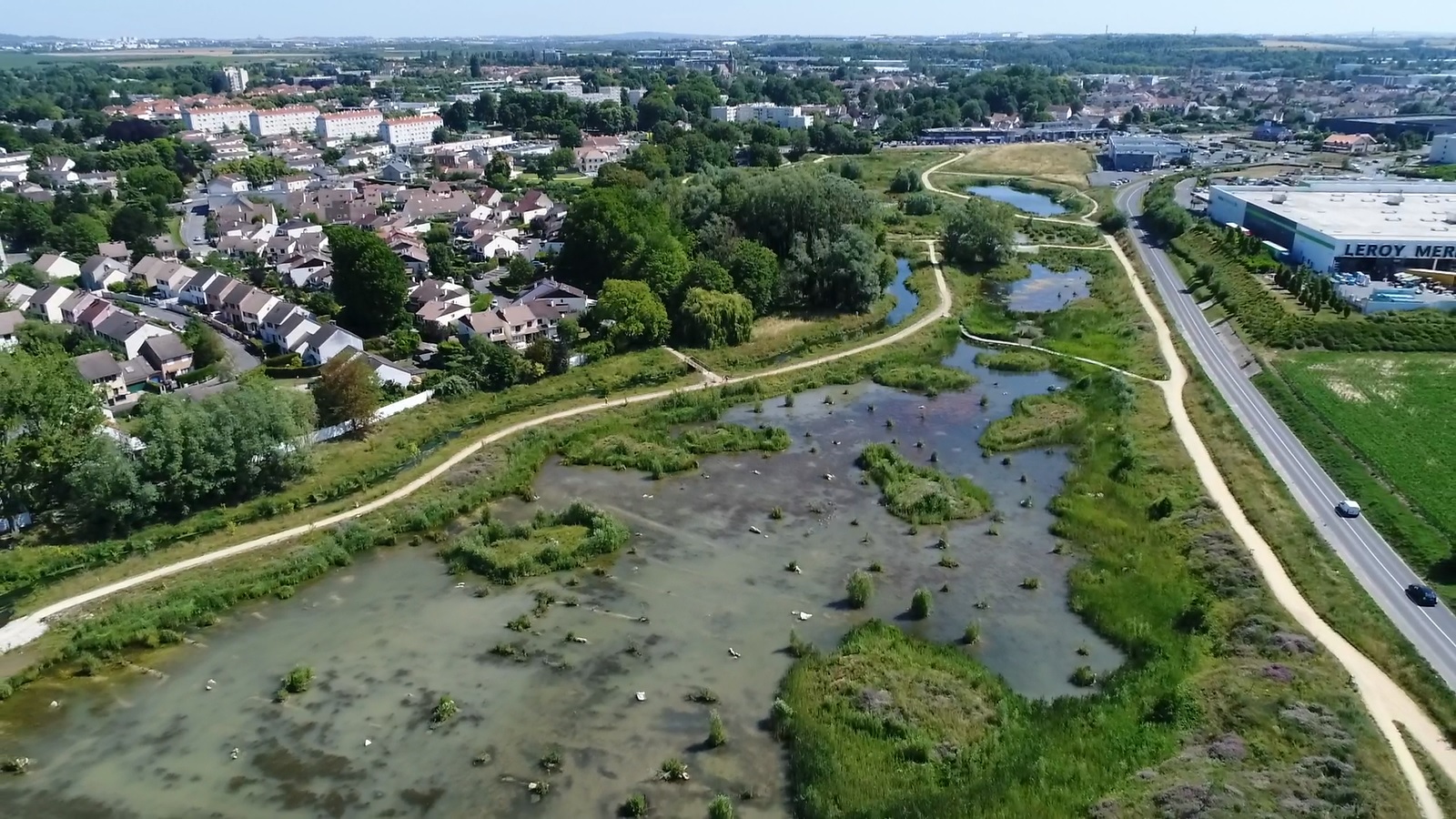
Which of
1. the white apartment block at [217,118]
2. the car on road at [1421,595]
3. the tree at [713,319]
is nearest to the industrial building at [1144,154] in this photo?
the tree at [713,319]

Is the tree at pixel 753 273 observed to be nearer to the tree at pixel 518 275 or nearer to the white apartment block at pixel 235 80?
the tree at pixel 518 275

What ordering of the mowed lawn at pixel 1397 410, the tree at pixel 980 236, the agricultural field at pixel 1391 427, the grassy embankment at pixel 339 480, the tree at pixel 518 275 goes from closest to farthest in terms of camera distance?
the grassy embankment at pixel 339 480 → the agricultural field at pixel 1391 427 → the mowed lawn at pixel 1397 410 → the tree at pixel 518 275 → the tree at pixel 980 236

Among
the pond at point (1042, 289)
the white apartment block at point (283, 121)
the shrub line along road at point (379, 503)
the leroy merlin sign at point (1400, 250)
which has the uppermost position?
the white apartment block at point (283, 121)

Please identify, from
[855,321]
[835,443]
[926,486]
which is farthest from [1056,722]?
[855,321]

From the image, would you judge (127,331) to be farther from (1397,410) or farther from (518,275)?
(1397,410)

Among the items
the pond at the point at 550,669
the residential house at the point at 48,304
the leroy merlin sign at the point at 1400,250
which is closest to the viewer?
the pond at the point at 550,669

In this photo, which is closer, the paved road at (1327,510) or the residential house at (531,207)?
the paved road at (1327,510)

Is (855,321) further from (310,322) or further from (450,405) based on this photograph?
(310,322)
